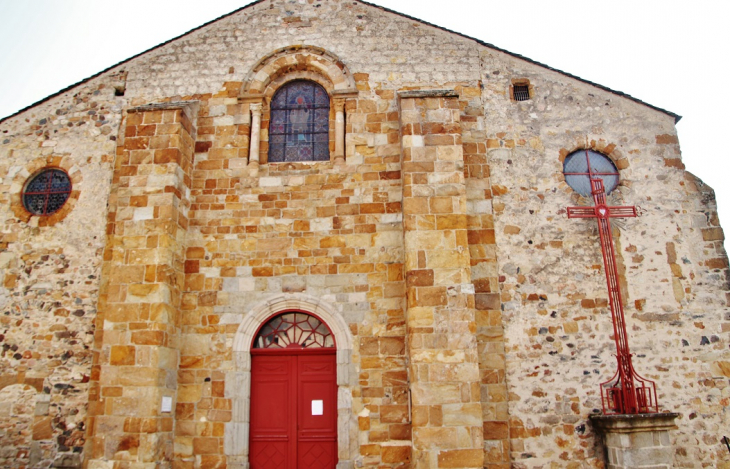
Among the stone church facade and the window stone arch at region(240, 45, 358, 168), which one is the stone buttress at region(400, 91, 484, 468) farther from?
the window stone arch at region(240, 45, 358, 168)

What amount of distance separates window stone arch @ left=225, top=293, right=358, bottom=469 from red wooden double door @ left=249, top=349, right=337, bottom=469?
17 cm

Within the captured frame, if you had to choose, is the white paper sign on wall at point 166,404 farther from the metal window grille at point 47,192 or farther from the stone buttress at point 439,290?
the metal window grille at point 47,192

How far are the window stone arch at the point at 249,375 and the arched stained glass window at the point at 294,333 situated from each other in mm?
149

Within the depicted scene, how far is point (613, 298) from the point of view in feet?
25.3

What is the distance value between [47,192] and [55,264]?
1221 mm

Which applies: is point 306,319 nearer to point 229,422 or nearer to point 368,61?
point 229,422

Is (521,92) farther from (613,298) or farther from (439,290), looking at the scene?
(439,290)

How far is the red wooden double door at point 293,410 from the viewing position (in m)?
7.52

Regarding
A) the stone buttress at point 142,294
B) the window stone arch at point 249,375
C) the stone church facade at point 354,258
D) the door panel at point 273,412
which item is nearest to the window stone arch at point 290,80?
the stone church facade at point 354,258

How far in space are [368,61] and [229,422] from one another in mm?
5610

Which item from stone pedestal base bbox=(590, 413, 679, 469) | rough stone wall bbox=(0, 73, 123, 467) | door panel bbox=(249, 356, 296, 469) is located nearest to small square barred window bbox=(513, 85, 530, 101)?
stone pedestal base bbox=(590, 413, 679, 469)

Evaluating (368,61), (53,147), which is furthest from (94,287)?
(368,61)

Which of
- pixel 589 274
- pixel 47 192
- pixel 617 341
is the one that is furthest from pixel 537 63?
pixel 47 192

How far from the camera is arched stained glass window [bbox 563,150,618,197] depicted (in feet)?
27.3
